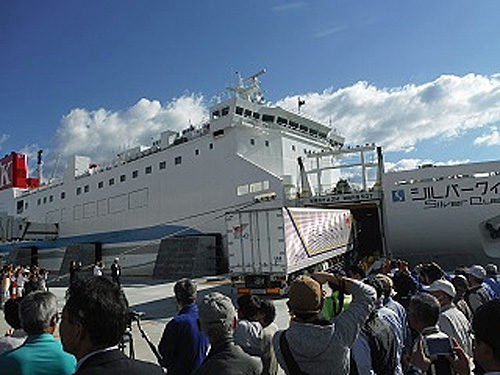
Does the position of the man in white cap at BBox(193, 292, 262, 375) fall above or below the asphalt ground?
above

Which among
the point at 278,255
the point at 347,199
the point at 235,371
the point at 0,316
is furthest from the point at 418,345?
the point at 347,199

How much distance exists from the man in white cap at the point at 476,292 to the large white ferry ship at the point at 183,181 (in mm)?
13575

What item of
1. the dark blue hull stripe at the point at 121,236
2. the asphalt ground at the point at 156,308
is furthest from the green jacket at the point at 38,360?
the dark blue hull stripe at the point at 121,236

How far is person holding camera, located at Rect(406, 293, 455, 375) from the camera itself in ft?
7.98

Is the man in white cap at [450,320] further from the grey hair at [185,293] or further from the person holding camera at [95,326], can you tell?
the person holding camera at [95,326]

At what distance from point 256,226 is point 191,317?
8.65 meters

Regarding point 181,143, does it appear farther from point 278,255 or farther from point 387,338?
point 387,338

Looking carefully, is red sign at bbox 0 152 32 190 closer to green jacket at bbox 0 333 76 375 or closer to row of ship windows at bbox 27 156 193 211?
row of ship windows at bbox 27 156 193 211

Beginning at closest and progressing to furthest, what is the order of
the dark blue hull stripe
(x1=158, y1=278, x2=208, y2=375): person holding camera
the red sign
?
1. (x1=158, y1=278, x2=208, y2=375): person holding camera
2. the dark blue hull stripe
3. the red sign

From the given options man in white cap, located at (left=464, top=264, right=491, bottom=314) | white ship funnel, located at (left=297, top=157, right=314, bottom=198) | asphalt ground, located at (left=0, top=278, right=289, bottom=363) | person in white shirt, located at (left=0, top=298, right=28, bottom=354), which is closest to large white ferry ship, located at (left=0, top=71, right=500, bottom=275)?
white ship funnel, located at (left=297, top=157, right=314, bottom=198)

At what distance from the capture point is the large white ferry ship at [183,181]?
1994 cm

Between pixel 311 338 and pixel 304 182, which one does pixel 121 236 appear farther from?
pixel 311 338

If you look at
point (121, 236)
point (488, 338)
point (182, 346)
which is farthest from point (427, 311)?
point (121, 236)

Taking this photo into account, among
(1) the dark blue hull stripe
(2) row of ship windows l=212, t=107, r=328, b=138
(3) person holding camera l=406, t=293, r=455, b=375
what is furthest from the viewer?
(2) row of ship windows l=212, t=107, r=328, b=138
